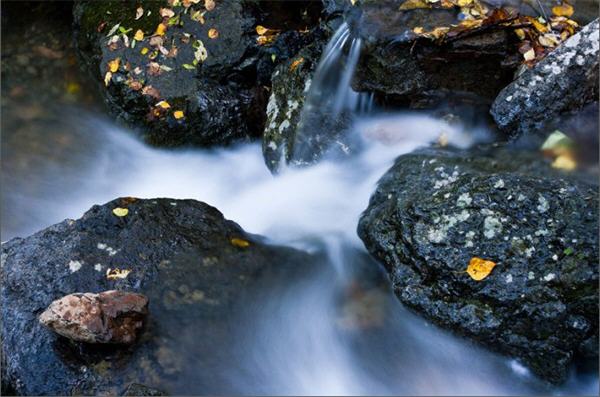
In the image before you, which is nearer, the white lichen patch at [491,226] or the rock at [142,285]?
the rock at [142,285]

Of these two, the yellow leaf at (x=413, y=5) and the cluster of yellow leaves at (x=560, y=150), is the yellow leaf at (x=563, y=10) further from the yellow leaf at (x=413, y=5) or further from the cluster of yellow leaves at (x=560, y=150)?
the cluster of yellow leaves at (x=560, y=150)

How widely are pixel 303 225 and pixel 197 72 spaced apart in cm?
189

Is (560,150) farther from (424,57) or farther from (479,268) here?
(424,57)

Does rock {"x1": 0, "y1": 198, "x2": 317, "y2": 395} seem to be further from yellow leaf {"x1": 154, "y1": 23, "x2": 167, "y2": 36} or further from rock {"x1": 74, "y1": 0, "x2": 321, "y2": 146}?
yellow leaf {"x1": 154, "y1": 23, "x2": 167, "y2": 36}

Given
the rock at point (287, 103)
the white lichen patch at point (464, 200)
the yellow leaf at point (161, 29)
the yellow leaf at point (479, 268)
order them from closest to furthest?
the yellow leaf at point (479, 268) < the white lichen patch at point (464, 200) < the rock at point (287, 103) < the yellow leaf at point (161, 29)

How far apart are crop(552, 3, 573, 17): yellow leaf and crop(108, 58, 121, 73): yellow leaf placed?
12.5ft

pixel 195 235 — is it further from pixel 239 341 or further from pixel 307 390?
pixel 307 390

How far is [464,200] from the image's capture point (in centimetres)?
358

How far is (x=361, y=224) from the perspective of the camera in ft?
14.0

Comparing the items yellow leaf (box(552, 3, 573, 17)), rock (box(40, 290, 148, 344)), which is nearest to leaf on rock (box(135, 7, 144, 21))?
rock (box(40, 290, 148, 344))

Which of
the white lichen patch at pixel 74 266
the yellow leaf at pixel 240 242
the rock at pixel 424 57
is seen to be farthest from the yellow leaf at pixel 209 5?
the white lichen patch at pixel 74 266

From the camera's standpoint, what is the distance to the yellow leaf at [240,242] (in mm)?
4117

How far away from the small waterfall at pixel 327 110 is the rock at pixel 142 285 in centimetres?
100

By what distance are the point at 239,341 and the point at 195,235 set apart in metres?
0.86
